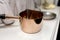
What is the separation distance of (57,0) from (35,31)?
0.81 metres

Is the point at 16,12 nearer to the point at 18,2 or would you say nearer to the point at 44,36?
the point at 18,2

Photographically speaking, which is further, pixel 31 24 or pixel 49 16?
pixel 49 16

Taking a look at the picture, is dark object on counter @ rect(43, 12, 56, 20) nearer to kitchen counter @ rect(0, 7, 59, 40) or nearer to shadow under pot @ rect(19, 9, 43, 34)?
kitchen counter @ rect(0, 7, 59, 40)

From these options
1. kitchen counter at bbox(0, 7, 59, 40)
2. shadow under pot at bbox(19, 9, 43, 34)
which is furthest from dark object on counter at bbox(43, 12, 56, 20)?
shadow under pot at bbox(19, 9, 43, 34)

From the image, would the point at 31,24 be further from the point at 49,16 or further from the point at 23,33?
the point at 49,16

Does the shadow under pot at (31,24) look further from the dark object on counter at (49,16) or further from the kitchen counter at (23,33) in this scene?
the dark object on counter at (49,16)

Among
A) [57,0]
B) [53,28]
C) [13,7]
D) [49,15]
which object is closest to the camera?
[53,28]

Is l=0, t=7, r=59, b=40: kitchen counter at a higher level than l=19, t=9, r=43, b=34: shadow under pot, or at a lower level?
lower

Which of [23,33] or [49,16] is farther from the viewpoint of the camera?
[49,16]

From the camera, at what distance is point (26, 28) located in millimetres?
783

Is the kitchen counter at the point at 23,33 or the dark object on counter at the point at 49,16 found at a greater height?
the dark object on counter at the point at 49,16

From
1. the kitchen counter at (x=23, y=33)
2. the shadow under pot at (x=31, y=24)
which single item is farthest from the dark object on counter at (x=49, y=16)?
the shadow under pot at (x=31, y=24)

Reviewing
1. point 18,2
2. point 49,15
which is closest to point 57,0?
point 49,15

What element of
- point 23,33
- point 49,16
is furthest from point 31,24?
point 49,16
